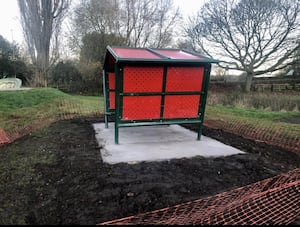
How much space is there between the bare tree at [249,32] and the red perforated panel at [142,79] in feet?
43.3

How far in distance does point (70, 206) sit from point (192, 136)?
317cm

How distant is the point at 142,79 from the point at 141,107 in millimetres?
500

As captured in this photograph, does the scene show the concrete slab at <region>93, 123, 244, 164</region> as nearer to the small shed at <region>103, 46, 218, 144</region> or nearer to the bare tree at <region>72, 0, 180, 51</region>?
the small shed at <region>103, 46, 218, 144</region>

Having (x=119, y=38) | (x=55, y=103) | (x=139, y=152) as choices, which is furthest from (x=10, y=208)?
(x=119, y=38)

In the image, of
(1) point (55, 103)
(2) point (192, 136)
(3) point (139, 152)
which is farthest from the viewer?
(1) point (55, 103)

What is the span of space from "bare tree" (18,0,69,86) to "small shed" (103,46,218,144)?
1332 cm

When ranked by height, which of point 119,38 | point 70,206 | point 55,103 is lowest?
point 55,103

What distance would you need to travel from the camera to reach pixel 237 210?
225 centimetres

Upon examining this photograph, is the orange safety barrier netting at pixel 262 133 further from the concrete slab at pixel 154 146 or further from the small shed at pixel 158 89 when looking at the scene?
the small shed at pixel 158 89

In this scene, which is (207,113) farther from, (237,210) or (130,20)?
(130,20)

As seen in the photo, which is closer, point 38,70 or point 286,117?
point 286,117

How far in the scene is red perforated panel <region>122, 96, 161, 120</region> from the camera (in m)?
4.11

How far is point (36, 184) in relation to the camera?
109 inches

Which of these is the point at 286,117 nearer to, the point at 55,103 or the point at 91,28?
the point at 55,103
